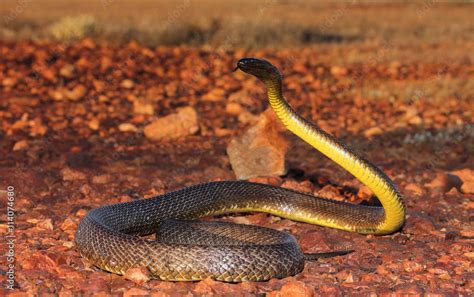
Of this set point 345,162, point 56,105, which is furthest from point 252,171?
point 56,105

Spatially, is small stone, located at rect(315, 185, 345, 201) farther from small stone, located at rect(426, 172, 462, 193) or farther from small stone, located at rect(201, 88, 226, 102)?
small stone, located at rect(201, 88, 226, 102)

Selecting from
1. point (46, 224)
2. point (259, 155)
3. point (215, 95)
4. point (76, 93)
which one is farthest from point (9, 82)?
point (46, 224)

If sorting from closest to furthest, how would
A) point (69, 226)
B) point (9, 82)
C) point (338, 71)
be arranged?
point (69, 226)
point (9, 82)
point (338, 71)

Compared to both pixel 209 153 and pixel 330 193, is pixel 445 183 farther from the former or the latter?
pixel 209 153

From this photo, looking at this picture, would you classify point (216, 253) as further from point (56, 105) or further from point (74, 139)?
point (56, 105)

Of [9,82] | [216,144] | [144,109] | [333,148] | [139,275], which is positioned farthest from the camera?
[9,82]

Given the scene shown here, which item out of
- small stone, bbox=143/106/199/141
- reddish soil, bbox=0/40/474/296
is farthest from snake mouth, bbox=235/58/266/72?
small stone, bbox=143/106/199/141

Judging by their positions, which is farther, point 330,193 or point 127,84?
point 127,84

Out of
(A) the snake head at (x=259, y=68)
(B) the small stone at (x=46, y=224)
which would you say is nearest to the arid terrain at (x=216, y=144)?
(B) the small stone at (x=46, y=224)
